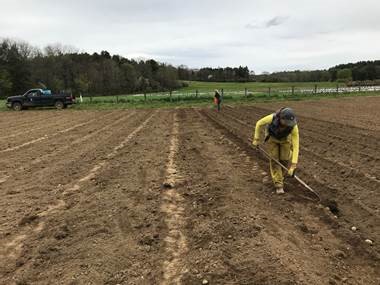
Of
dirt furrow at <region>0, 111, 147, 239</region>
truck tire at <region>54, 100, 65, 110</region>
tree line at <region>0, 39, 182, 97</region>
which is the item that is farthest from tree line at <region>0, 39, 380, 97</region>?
dirt furrow at <region>0, 111, 147, 239</region>

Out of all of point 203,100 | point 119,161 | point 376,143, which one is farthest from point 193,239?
point 203,100

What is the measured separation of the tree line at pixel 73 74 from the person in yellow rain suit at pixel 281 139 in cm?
7335

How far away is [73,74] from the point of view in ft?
279

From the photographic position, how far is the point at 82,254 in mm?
5254

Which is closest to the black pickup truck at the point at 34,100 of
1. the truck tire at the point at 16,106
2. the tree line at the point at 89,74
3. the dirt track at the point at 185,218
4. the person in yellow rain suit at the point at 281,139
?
the truck tire at the point at 16,106

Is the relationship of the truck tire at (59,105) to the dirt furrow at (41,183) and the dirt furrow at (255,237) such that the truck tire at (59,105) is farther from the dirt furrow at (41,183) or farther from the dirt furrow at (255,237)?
the dirt furrow at (255,237)

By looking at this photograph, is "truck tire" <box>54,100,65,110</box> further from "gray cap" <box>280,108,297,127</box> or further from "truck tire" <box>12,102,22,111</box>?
"gray cap" <box>280,108,297,127</box>

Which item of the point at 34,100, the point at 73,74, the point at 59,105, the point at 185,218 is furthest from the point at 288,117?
the point at 73,74

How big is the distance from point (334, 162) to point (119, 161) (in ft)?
16.4

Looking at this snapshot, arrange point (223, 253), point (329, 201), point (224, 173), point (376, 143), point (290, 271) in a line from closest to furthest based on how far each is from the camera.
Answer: point (290, 271) → point (223, 253) → point (329, 201) → point (224, 173) → point (376, 143)

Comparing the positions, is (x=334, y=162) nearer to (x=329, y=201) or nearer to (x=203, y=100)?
(x=329, y=201)

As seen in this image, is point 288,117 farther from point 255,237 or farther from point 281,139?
point 255,237

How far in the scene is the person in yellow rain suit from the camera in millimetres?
7197

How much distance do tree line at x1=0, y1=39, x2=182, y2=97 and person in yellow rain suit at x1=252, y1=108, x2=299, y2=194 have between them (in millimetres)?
73349
